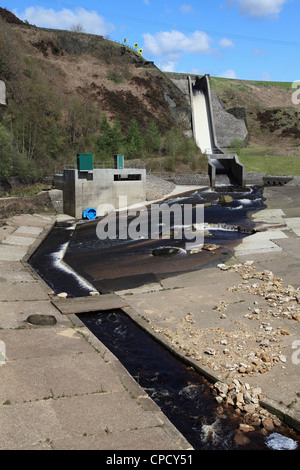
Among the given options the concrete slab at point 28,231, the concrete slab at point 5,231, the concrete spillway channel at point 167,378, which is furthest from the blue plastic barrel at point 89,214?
the concrete spillway channel at point 167,378

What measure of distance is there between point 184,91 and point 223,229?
2214 inches

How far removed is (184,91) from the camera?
8000 centimetres

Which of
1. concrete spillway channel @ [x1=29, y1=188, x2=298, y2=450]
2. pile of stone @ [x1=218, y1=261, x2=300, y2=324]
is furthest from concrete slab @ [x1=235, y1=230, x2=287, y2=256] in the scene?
concrete spillway channel @ [x1=29, y1=188, x2=298, y2=450]

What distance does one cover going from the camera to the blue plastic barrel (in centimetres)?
3824

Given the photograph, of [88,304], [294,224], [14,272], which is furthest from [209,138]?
[88,304]

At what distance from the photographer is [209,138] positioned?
6781 cm

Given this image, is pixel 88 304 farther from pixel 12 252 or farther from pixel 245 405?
pixel 12 252

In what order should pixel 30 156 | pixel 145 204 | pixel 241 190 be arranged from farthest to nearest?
pixel 30 156
pixel 241 190
pixel 145 204

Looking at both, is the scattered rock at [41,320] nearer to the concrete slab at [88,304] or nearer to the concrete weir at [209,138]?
the concrete slab at [88,304]

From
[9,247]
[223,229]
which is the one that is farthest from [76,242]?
[223,229]

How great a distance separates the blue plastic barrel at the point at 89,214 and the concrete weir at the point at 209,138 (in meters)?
19.0

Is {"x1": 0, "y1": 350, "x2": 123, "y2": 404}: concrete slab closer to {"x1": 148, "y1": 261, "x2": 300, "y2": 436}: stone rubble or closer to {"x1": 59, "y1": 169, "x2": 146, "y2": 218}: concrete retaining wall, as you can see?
{"x1": 148, "y1": 261, "x2": 300, "y2": 436}: stone rubble

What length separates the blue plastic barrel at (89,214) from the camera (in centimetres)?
3824
